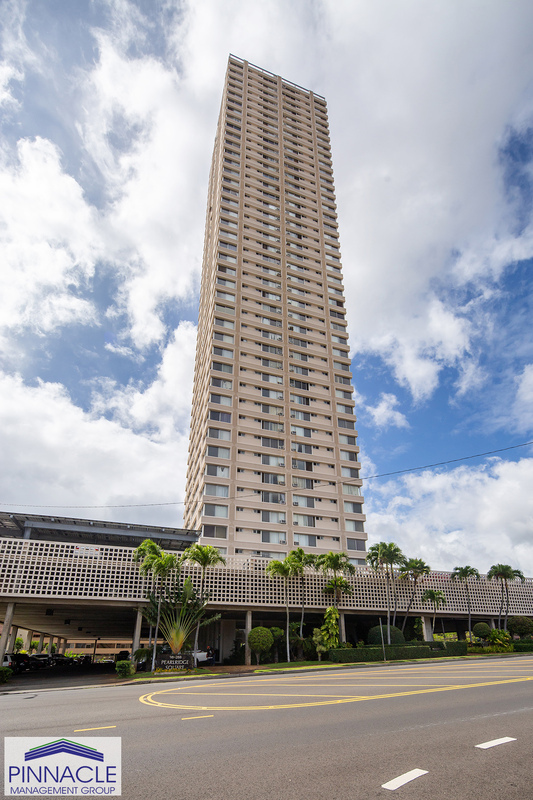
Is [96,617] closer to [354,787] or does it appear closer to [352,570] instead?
[352,570]

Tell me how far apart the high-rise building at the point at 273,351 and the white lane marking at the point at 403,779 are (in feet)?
154

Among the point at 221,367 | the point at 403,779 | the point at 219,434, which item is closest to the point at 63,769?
the point at 403,779

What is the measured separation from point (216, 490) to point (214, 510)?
94.9 inches

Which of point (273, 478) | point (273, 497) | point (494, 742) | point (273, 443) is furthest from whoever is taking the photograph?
point (273, 443)

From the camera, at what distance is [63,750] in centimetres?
699

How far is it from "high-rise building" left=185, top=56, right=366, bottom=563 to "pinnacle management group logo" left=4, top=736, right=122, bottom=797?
4531cm

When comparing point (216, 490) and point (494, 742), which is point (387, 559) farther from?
point (494, 742)

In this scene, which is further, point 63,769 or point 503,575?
point 503,575

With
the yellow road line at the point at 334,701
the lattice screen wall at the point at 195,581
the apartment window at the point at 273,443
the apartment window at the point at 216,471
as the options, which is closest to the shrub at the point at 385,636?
the lattice screen wall at the point at 195,581

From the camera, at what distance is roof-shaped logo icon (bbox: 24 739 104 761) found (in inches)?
270

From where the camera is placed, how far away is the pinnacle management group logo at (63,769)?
5.89m

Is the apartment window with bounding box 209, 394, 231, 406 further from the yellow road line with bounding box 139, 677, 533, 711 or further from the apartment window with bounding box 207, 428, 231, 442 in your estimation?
the yellow road line with bounding box 139, 677, 533, 711

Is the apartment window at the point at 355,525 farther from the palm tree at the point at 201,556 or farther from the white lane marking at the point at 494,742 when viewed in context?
the white lane marking at the point at 494,742

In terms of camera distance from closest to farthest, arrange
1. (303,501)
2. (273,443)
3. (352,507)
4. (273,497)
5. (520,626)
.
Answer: (520,626) < (273,497) < (303,501) < (352,507) < (273,443)
